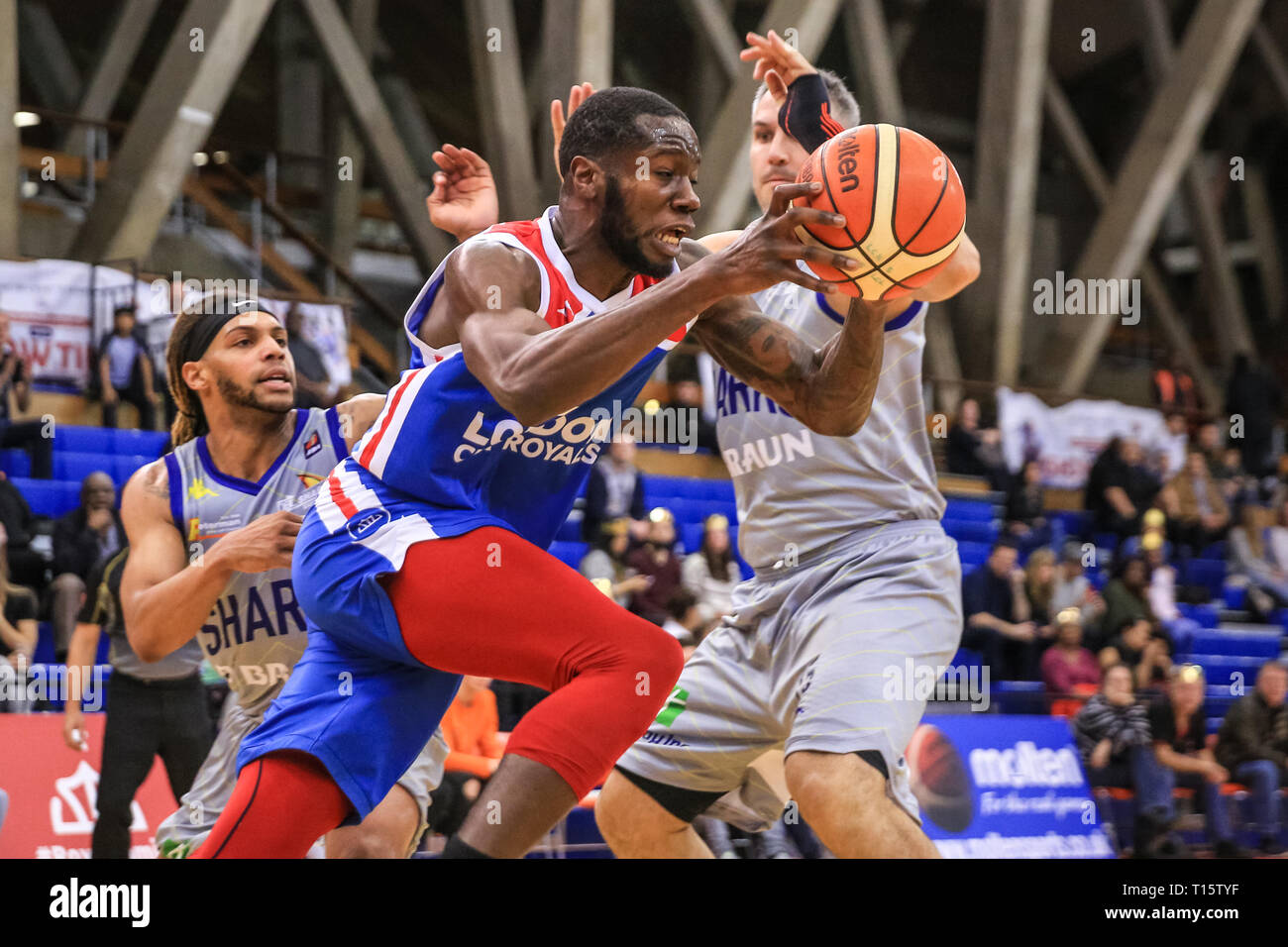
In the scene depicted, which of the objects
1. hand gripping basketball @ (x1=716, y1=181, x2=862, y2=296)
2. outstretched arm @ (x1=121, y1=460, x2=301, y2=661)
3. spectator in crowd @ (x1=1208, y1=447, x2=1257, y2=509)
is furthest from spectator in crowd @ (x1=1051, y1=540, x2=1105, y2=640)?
hand gripping basketball @ (x1=716, y1=181, x2=862, y2=296)

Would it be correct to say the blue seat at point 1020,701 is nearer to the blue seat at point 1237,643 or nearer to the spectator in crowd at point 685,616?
the spectator in crowd at point 685,616

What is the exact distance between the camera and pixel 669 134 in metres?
3.05

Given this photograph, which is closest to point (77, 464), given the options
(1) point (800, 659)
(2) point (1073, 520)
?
(1) point (800, 659)

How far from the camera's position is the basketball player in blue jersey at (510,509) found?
9.10 ft

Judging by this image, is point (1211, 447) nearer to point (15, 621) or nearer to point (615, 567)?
point (615, 567)

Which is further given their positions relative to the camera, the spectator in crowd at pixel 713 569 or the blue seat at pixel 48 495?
the spectator in crowd at pixel 713 569

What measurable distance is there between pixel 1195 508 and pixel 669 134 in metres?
13.9

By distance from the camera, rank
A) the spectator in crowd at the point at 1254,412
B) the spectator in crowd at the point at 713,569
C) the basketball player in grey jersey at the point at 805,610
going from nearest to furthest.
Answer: the basketball player in grey jersey at the point at 805,610 < the spectator in crowd at the point at 713,569 < the spectator in crowd at the point at 1254,412

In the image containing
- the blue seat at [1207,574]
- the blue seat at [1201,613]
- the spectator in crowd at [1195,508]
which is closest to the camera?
the blue seat at [1201,613]

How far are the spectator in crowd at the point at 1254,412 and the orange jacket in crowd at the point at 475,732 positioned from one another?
41.5 ft

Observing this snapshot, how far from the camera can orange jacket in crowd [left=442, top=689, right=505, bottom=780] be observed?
23.9ft

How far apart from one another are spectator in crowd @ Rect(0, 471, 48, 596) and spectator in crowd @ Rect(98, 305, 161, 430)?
192 centimetres

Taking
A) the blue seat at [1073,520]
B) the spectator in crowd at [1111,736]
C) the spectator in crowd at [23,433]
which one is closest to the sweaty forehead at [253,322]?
the spectator in crowd at [23,433]
